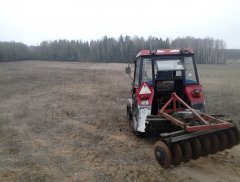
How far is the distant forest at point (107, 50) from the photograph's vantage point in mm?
70831

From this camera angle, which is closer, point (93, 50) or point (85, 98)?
point (85, 98)

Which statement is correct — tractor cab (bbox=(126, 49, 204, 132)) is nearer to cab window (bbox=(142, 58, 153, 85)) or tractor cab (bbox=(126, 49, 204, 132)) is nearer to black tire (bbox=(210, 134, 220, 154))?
cab window (bbox=(142, 58, 153, 85))

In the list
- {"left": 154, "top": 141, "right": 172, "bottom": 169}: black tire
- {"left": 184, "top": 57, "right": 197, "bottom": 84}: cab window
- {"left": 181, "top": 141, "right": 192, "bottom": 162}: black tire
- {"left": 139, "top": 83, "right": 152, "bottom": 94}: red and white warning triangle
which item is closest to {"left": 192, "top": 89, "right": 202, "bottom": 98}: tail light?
{"left": 184, "top": 57, "right": 197, "bottom": 84}: cab window

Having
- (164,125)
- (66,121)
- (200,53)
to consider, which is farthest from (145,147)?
(200,53)

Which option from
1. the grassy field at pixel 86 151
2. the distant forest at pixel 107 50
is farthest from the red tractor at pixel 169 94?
the distant forest at pixel 107 50

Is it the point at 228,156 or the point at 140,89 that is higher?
the point at 140,89

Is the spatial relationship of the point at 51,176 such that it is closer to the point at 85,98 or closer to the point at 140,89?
the point at 140,89

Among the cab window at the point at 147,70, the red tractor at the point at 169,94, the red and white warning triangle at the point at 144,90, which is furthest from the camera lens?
the cab window at the point at 147,70

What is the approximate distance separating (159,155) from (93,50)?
7904 centimetres

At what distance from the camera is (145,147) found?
22.6 ft

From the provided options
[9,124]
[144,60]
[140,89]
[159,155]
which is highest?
[144,60]

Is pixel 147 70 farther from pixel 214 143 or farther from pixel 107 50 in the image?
pixel 107 50

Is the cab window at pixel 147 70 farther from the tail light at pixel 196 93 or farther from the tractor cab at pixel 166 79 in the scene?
the tail light at pixel 196 93

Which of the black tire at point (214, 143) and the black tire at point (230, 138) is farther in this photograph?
the black tire at point (230, 138)
